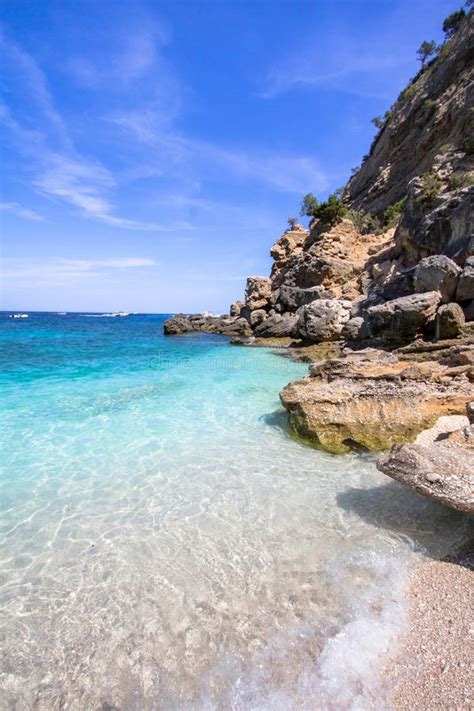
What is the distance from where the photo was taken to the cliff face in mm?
27344

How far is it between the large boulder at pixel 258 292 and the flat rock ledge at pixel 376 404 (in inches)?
1074

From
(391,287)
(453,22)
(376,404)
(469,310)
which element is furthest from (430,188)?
(453,22)

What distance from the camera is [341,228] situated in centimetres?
3288

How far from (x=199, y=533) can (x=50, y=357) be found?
767 inches

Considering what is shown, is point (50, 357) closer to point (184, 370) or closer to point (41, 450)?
point (184, 370)

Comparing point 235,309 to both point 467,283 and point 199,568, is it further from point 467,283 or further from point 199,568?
point 199,568

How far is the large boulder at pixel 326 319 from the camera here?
2147 cm

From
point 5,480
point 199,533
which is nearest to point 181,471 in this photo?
point 199,533

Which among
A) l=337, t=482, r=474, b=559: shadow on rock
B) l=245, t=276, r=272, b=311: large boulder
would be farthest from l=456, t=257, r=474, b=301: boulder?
l=245, t=276, r=272, b=311: large boulder

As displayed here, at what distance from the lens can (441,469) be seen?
3816 mm

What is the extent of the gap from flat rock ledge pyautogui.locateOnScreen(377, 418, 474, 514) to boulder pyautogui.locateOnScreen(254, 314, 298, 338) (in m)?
23.8

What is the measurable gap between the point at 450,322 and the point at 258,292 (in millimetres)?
24554

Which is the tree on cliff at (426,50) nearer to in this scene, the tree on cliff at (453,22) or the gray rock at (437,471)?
the tree on cliff at (453,22)

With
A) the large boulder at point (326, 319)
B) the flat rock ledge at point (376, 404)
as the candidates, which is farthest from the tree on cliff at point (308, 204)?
the flat rock ledge at point (376, 404)
